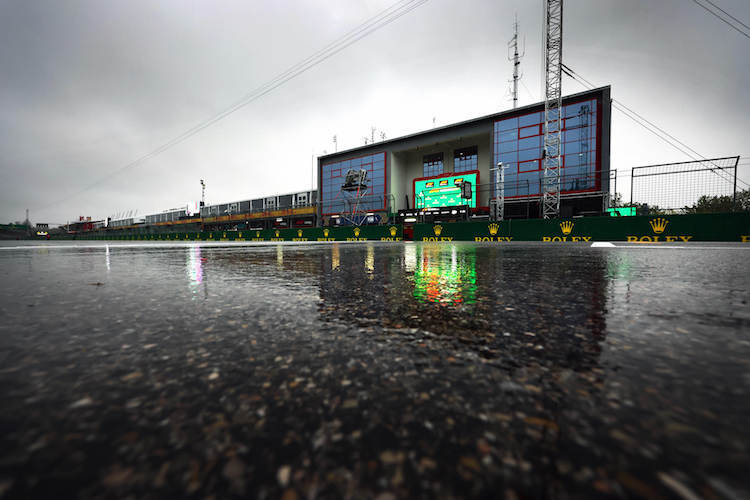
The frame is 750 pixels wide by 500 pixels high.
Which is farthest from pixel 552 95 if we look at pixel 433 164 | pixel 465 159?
pixel 433 164

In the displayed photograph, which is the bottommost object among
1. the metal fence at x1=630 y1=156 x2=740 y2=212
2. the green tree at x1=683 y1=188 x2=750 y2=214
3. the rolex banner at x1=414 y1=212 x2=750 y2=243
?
the rolex banner at x1=414 y1=212 x2=750 y2=243

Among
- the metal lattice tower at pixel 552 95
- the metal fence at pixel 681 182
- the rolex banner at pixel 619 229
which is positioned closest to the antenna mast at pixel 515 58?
the metal lattice tower at pixel 552 95

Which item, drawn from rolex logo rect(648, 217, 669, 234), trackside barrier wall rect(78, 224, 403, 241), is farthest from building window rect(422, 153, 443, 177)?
rolex logo rect(648, 217, 669, 234)

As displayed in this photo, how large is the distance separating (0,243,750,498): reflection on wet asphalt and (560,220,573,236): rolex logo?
13874 mm

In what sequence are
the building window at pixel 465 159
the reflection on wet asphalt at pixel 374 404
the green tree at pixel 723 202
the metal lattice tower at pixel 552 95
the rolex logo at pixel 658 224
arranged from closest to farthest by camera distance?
A: the reflection on wet asphalt at pixel 374 404, the rolex logo at pixel 658 224, the green tree at pixel 723 202, the metal lattice tower at pixel 552 95, the building window at pixel 465 159

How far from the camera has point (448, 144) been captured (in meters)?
33.2

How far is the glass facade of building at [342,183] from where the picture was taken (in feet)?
117

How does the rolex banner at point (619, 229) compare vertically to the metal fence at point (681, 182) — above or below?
below

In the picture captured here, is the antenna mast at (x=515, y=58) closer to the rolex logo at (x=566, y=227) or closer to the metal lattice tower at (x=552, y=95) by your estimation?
the metal lattice tower at (x=552, y=95)

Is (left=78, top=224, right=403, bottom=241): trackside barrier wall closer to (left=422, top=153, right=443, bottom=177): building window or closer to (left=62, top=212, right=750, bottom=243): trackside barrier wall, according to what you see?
(left=62, top=212, right=750, bottom=243): trackside barrier wall

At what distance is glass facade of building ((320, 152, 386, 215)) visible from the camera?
117ft

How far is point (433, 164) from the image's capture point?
115 feet

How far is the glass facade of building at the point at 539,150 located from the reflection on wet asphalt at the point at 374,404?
2670 centimetres

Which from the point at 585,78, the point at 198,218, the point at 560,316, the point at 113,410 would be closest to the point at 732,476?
the point at 560,316
